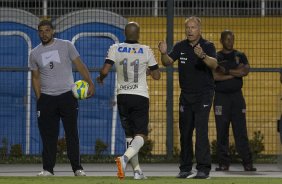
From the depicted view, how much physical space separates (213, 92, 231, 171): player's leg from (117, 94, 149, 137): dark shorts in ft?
11.0

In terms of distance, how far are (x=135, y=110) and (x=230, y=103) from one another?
3.57 meters

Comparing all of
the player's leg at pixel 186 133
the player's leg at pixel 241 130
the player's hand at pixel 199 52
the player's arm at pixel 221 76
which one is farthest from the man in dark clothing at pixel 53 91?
the player's leg at pixel 241 130

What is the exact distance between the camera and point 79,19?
62.5 feet

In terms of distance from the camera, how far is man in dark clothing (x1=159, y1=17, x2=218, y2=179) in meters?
13.2

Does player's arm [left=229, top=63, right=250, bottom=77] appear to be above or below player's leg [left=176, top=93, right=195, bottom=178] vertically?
above

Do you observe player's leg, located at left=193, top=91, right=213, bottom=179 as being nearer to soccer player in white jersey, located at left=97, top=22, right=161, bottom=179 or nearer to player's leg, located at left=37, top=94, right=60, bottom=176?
soccer player in white jersey, located at left=97, top=22, right=161, bottom=179

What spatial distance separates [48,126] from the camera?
13.9 metres

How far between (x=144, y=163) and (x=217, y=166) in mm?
1595

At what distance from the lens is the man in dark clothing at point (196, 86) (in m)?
13.2

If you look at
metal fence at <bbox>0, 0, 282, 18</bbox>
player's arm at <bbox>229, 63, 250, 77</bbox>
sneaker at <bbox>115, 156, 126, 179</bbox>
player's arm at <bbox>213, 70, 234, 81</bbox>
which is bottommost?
sneaker at <bbox>115, 156, 126, 179</bbox>

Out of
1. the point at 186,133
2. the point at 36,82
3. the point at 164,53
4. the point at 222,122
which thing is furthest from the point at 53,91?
the point at 222,122

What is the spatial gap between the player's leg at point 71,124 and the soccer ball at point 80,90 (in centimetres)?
9

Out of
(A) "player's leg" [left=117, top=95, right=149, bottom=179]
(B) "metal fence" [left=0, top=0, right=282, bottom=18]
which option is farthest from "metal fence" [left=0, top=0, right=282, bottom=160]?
(A) "player's leg" [left=117, top=95, right=149, bottom=179]

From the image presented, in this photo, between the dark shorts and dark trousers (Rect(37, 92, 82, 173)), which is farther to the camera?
dark trousers (Rect(37, 92, 82, 173))
